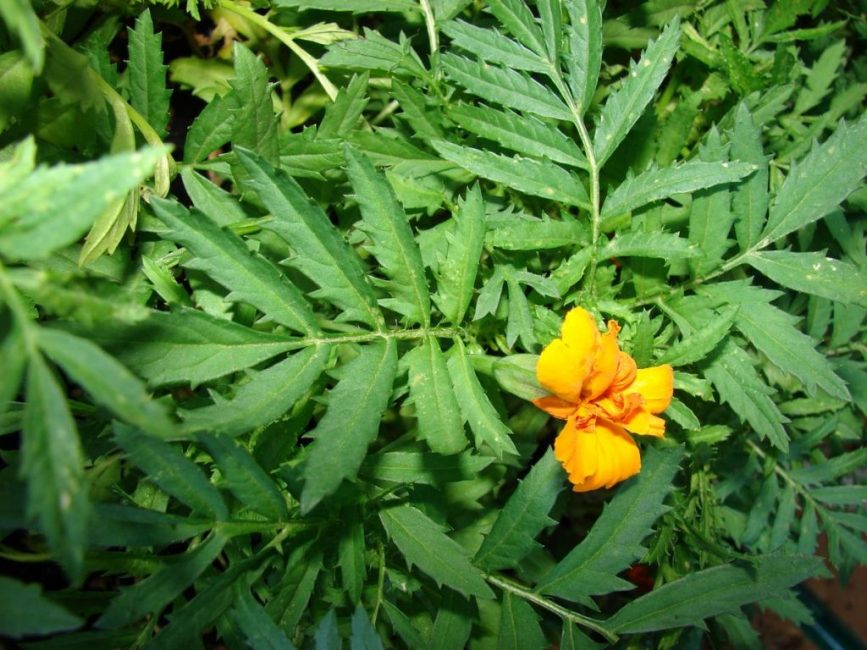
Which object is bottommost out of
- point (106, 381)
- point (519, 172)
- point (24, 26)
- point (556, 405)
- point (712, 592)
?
point (712, 592)

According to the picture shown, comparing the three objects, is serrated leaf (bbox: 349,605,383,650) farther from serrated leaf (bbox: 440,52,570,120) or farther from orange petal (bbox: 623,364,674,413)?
serrated leaf (bbox: 440,52,570,120)

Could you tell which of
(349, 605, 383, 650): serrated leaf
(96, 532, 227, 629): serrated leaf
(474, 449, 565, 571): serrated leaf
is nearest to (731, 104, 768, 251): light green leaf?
(474, 449, 565, 571): serrated leaf

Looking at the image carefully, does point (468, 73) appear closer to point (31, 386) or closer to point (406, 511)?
point (406, 511)

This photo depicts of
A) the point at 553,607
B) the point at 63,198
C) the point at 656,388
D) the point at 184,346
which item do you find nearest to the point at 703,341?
the point at 656,388

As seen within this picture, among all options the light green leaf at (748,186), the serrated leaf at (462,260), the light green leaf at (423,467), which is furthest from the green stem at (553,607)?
the light green leaf at (748,186)

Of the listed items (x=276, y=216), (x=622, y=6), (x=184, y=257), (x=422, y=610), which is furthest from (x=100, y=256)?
(x=622, y=6)

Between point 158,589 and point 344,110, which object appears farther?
point 344,110

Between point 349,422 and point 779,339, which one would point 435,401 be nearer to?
point 349,422

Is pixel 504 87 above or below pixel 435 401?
above
